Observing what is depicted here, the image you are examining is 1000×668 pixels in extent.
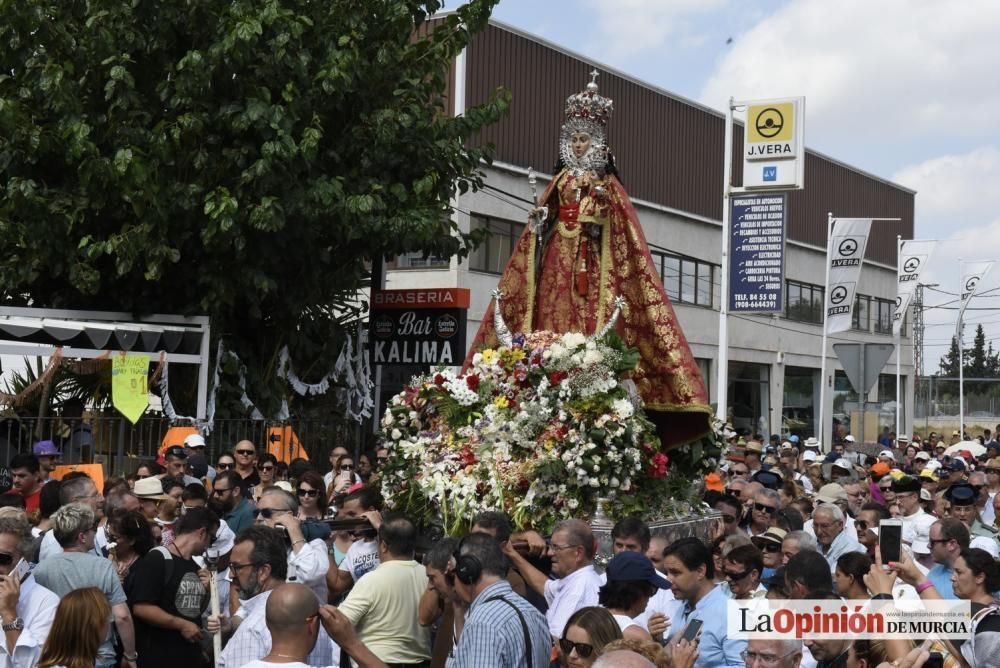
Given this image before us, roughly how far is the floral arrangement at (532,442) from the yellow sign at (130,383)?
4947 mm

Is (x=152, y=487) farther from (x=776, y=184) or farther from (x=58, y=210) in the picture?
(x=776, y=184)

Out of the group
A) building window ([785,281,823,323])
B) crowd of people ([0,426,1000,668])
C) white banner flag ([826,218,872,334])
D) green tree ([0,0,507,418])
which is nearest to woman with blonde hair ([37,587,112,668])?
crowd of people ([0,426,1000,668])

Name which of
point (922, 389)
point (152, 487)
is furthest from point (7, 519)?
point (922, 389)

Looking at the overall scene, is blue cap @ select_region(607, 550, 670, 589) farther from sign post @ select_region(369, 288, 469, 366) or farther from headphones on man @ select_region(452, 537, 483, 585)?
sign post @ select_region(369, 288, 469, 366)

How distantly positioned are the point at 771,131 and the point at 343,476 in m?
10.4

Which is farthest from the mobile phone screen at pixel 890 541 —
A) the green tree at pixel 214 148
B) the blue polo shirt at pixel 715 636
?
the green tree at pixel 214 148

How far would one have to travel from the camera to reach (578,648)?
4945 millimetres

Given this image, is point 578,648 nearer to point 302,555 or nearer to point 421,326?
point 302,555

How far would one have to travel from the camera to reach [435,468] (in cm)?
1005

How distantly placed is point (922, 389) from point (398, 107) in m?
44.5

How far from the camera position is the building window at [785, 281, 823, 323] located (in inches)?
1606

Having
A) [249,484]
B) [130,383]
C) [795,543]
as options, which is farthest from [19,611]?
[130,383]

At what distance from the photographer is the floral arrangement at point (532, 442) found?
Answer: 973cm

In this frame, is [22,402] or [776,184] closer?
[22,402]
